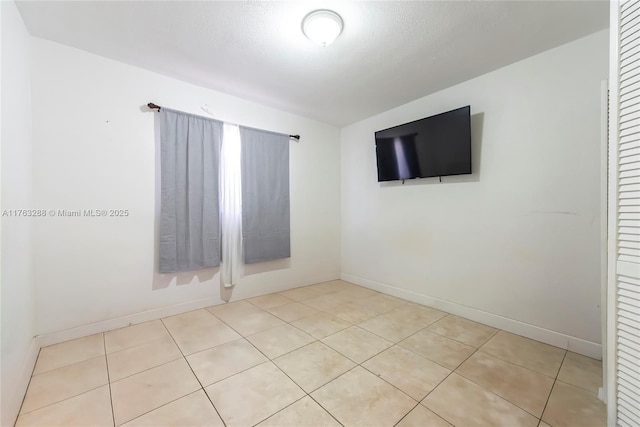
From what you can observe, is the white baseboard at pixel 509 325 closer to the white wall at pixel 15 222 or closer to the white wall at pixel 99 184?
the white wall at pixel 99 184

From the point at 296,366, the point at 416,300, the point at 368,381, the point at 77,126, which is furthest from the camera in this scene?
the point at 416,300

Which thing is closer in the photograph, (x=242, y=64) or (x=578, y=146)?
(x=578, y=146)

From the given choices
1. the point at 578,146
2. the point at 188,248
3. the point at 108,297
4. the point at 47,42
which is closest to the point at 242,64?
the point at 47,42

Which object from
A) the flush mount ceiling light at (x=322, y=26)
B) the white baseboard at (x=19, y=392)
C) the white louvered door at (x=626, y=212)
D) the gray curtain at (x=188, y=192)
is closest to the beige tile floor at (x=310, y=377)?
the white baseboard at (x=19, y=392)

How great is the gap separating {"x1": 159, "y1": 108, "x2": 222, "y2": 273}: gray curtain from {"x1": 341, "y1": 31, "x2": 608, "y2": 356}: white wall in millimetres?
2330

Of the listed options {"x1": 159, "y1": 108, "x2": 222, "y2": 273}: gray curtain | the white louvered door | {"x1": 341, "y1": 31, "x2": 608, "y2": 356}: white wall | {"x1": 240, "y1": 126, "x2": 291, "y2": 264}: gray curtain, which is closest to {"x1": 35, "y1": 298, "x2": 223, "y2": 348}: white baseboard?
{"x1": 159, "y1": 108, "x2": 222, "y2": 273}: gray curtain

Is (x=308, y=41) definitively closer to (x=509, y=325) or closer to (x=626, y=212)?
(x=626, y=212)

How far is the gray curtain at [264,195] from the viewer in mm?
3061

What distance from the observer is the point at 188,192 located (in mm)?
2605

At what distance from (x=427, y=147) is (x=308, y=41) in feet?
5.37

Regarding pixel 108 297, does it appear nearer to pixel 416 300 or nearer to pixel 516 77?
pixel 416 300

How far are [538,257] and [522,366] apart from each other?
0.93 m

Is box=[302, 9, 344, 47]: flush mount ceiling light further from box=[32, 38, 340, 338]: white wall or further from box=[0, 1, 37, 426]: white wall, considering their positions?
box=[0, 1, 37, 426]: white wall

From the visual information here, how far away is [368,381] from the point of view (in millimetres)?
1577
